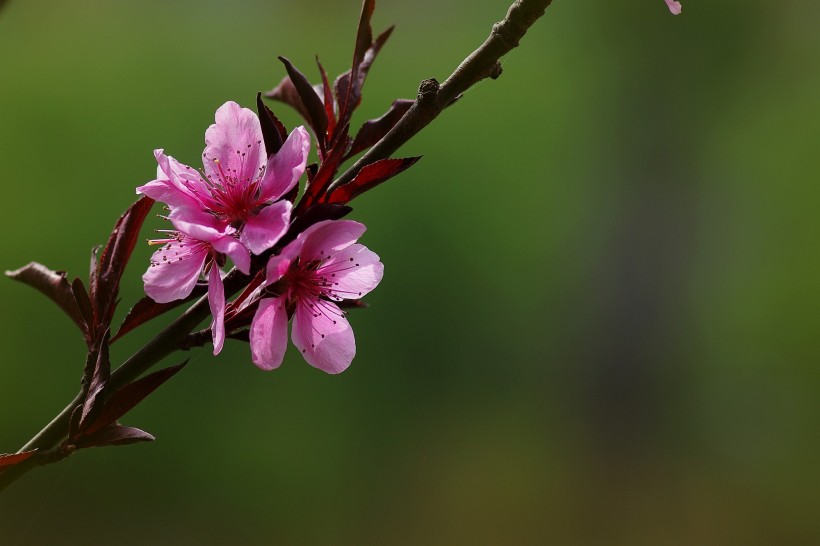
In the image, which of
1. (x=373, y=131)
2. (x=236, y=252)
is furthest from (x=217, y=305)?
(x=373, y=131)

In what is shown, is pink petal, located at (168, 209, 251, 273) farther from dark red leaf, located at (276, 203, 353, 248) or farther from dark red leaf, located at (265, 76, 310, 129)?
dark red leaf, located at (265, 76, 310, 129)

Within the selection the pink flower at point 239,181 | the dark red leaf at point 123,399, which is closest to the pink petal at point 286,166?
the pink flower at point 239,181

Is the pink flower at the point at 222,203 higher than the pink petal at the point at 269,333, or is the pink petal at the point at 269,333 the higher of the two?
the pink flower at the point at 222,203

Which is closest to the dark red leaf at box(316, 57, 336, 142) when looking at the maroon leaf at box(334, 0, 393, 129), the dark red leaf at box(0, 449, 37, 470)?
the maroon leaf at box(334, 0, 393, 129)

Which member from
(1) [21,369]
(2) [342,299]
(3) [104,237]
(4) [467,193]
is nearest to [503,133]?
(4) [467,193]

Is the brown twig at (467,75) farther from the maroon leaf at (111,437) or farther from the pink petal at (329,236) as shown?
the maroon leaf at (111,437)
